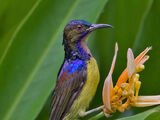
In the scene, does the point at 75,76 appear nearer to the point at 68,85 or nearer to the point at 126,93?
the point at 68,85

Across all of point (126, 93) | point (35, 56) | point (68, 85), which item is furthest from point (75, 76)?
point (126, 93)

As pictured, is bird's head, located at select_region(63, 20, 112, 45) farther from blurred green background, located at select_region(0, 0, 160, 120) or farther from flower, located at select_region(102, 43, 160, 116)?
flower, located at select_region(102, 43, 160, 116)

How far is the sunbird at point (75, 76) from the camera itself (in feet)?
7.50

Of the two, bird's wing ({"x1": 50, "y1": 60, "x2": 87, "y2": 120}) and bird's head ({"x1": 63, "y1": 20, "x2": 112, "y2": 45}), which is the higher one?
bird's head ({"x1": 63, "y1": 20, "x2": 112, "y2": 45})

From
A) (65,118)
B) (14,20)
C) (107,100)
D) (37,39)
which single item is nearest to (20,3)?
(14,20)

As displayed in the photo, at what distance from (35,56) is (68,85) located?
0.92ft

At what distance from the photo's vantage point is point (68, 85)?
92.7 inches

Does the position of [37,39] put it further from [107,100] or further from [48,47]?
[107,100]

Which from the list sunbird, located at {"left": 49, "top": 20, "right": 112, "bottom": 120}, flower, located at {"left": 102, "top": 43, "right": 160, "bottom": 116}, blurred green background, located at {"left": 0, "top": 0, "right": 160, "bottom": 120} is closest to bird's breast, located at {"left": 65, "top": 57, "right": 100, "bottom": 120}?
sunbird, located at {"left": 49, "top": 20, "right": 112, "bottom": 120}

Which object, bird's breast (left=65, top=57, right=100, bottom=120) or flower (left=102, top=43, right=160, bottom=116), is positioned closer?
flower (left=102, top=43, right=160, bottom=116)

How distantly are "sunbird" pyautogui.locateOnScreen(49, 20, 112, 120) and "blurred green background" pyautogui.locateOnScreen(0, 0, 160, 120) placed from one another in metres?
0.08

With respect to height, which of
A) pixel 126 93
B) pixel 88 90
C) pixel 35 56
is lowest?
pixel 88 90

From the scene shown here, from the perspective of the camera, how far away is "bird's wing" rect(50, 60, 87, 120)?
2273mm

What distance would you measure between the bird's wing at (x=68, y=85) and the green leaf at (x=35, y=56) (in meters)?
0.06
